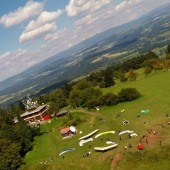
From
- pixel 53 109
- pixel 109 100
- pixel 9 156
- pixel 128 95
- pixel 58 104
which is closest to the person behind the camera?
pixel 9 156

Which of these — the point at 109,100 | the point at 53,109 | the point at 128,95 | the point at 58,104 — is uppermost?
the point at 53,109

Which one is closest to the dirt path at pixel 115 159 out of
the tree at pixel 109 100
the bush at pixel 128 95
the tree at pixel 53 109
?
the bush at pixel 128 95

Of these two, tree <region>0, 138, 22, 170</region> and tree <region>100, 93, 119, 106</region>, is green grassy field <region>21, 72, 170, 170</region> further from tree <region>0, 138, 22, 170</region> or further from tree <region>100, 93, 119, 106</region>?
tree <region>0, 138, 22, 170</region>

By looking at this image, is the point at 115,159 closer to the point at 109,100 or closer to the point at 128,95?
the point at 128,95

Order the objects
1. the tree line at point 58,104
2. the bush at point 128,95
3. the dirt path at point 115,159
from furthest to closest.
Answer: the bush at point 128,95
the tree line at point 58,104
the dirt path at point 115,159

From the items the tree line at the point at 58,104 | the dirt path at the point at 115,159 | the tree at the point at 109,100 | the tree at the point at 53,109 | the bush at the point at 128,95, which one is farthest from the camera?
the tree at the point at 53,109

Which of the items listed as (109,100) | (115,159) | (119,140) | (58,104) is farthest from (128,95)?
(115,159)

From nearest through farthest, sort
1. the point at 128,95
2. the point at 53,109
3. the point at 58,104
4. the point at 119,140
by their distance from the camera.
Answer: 1. the point at 119,140
2. the point at 128,95
3. the point at 53,109
4. the point at 58,104

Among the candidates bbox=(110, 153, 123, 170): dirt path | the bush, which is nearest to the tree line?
the bush

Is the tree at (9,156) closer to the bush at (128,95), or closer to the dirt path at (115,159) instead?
the dirt path at (115,159)
